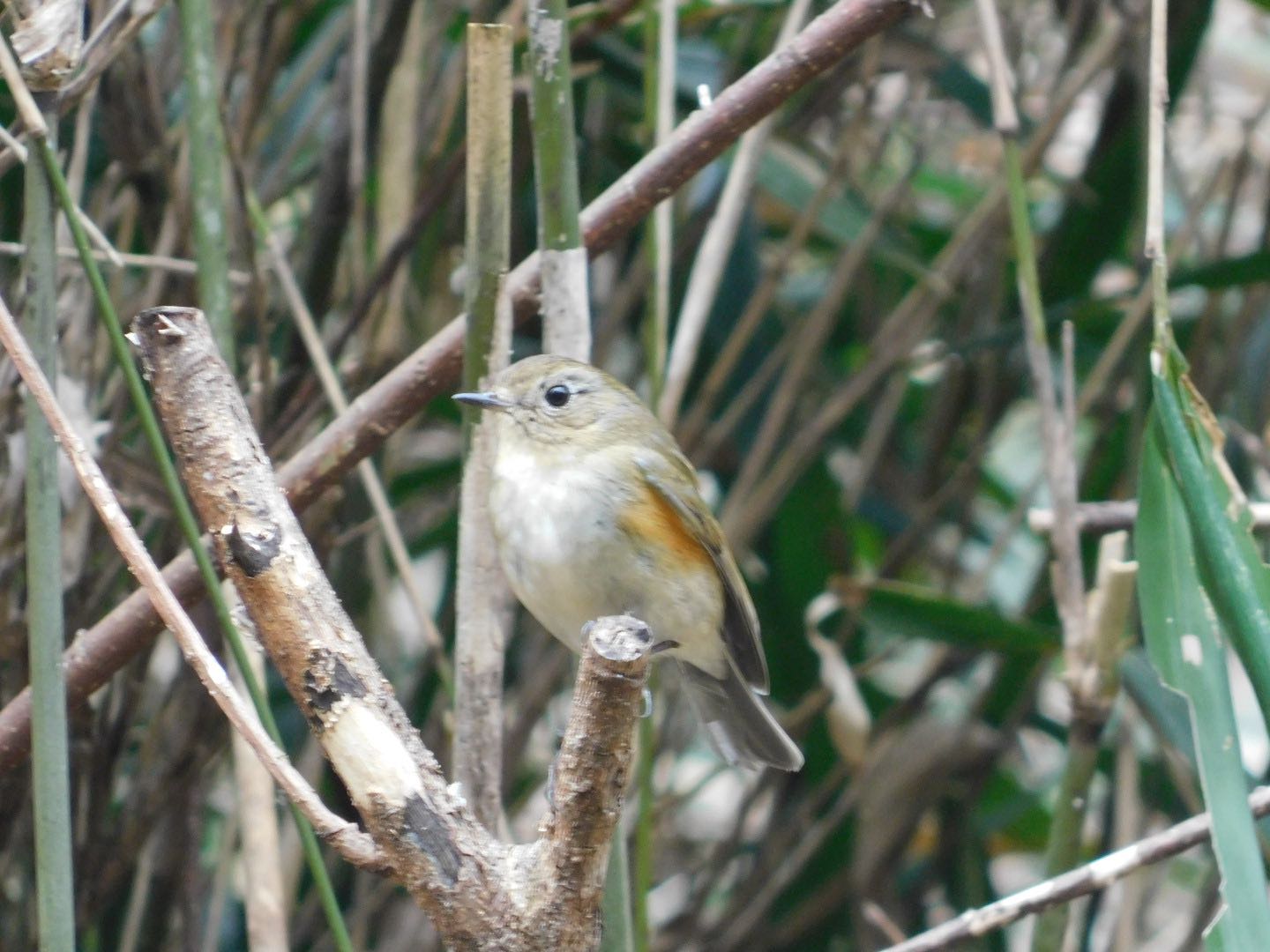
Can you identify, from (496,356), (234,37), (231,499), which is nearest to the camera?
(231,499)

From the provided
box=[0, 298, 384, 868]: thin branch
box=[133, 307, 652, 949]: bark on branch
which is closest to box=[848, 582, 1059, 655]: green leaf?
box=[133, 307, 652, 949]: bark on branch

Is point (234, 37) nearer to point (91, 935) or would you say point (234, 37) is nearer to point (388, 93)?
point (388, 93)

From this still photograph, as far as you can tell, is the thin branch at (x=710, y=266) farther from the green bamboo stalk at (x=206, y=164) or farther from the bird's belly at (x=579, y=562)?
the green bamboo stalk at (x=206, y=164)

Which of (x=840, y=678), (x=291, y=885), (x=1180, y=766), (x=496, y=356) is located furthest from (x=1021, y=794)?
(x=496, y=356)

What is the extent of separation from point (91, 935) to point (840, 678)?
148 centimetres

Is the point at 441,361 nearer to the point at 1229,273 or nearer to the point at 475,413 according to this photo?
the point at 475,413

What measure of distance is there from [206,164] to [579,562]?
755 millimetres

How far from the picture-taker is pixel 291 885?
2947mm

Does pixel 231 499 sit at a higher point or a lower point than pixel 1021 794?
higher

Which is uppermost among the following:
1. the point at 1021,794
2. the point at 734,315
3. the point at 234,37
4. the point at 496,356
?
the point at 234,37

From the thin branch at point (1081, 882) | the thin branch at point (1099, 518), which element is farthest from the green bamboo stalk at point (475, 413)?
the thin branch at point (1099, 518)

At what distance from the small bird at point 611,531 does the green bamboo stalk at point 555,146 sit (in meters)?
0.32

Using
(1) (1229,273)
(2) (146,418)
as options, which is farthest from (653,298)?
(1) (1229,273)

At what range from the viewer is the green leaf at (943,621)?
8.83 feet
